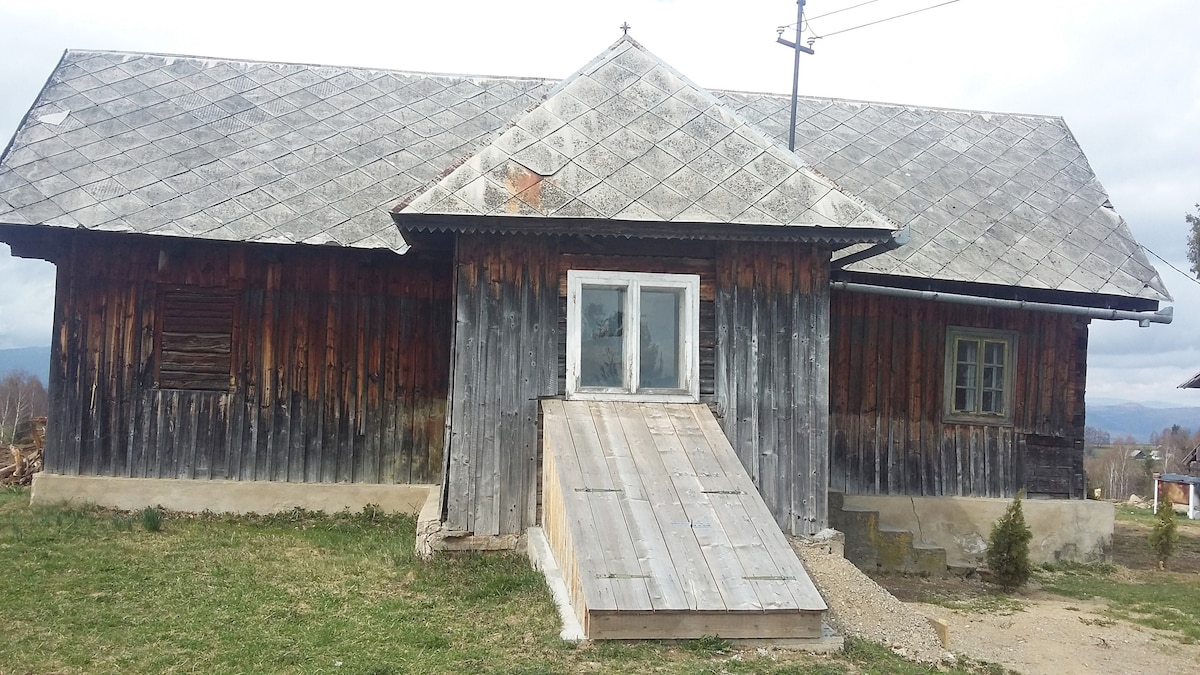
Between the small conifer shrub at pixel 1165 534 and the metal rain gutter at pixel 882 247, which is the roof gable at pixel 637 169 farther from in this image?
the small conifer shrub at pixel 1165 534

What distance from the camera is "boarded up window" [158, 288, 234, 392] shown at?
11.6 meters

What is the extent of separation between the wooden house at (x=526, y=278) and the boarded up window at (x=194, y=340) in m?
0.04

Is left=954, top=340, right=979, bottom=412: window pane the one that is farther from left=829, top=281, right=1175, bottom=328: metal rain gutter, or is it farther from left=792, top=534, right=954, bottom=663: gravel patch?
left=792, top=534, right=954, bottom=663: gravel patch

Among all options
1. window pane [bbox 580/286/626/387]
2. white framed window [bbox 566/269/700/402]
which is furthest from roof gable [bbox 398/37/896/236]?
window pane [bbox 580/286/626/387]

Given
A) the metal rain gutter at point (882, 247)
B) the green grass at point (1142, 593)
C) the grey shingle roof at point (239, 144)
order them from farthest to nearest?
the grey shingle roof at point (239, 144) → the green grass at point (1142, 593) → the metal rain gutter at point (882, 247)

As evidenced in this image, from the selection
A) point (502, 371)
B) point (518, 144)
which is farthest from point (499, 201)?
point (502, 371)

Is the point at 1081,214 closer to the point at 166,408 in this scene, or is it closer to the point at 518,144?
the point at 518,144

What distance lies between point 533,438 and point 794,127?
759 centimetres

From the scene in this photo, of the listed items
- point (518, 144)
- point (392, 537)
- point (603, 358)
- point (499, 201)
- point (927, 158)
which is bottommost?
point (392, 537)

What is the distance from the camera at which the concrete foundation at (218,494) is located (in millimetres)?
11281

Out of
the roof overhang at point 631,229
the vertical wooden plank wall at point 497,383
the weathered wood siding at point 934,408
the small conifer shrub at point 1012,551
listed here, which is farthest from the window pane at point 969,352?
the vertical wooden plank wall at point 497,383

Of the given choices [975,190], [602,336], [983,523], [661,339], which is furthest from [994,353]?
[602,336]

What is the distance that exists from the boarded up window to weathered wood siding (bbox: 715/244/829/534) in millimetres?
6096

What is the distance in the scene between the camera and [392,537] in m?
10.3
